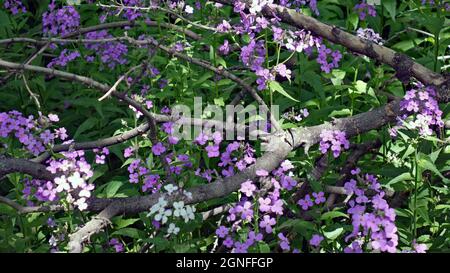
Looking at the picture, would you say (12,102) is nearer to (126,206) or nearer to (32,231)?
(32,231)

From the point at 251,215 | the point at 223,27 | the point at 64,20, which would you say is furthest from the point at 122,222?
the point at 64,20

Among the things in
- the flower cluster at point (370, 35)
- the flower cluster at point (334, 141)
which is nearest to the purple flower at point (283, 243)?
the flower cluster at point (334, 141)

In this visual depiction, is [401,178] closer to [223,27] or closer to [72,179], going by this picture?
[223,27]

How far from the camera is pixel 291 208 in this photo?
4.16 metres

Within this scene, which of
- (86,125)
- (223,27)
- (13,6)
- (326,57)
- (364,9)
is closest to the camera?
(223,27)

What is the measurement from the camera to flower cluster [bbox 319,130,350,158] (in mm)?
4184

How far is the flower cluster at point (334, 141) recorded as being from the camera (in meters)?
4.18

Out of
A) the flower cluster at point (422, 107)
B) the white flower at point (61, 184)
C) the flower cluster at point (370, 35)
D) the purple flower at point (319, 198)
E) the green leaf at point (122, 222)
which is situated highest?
the flower cluster at point (370, 35)

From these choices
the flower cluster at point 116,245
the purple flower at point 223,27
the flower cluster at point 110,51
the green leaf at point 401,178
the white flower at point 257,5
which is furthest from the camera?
the flower cluster at point 110,51

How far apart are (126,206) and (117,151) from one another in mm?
904

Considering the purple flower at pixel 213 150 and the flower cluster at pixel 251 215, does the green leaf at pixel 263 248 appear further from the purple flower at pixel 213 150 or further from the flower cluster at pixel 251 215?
the purple flower at pixel 213 150

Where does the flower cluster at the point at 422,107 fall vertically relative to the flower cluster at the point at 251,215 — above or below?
above

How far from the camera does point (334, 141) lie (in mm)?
4203
